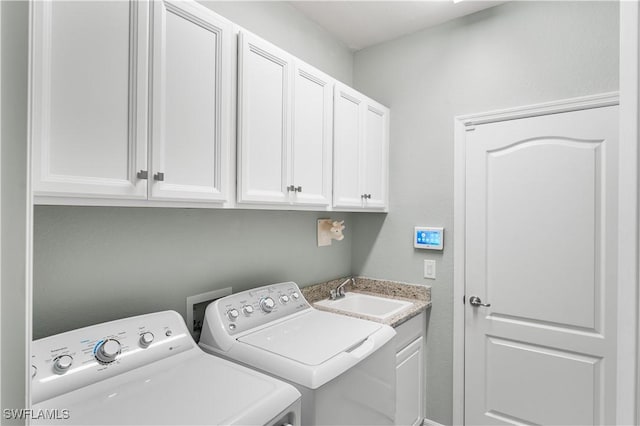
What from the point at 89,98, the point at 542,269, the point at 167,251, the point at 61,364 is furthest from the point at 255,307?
the point at 542,269

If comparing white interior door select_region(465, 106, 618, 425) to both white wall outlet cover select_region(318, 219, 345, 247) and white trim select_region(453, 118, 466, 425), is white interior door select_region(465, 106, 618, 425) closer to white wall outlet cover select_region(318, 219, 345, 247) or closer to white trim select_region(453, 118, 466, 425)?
white trim select_region(453, 118, 466, 425)

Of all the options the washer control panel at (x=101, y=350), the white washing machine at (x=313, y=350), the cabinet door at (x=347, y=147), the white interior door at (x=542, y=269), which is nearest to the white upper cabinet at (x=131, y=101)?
the washer control panel at (x=101, y=350)

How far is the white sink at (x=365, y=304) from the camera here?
7.48 ft

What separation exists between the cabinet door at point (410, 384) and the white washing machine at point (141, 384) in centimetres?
110

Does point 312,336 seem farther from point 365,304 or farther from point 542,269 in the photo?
point 542,269

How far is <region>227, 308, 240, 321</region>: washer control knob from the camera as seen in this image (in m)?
1.47

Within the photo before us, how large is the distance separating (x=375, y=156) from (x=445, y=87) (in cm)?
66

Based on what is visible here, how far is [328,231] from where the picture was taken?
95.7 inches

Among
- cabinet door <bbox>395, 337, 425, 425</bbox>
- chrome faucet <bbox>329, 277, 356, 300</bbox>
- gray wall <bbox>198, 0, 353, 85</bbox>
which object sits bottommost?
cabinet door <bbox>395, 337, 425, 425</bbox>

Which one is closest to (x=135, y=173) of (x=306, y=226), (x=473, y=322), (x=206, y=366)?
(x=206, y=366)

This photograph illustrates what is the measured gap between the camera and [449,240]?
7.41ft

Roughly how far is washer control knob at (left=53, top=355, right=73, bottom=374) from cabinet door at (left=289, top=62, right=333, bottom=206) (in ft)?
3.42

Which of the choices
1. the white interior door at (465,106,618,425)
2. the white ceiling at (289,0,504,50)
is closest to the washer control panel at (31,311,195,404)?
the white interior door at (465,106,618,425)

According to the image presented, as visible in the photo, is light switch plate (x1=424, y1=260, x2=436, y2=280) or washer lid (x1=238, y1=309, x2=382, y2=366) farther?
light switch plate (x1=424, y1=260, x2=436, y2=280)
